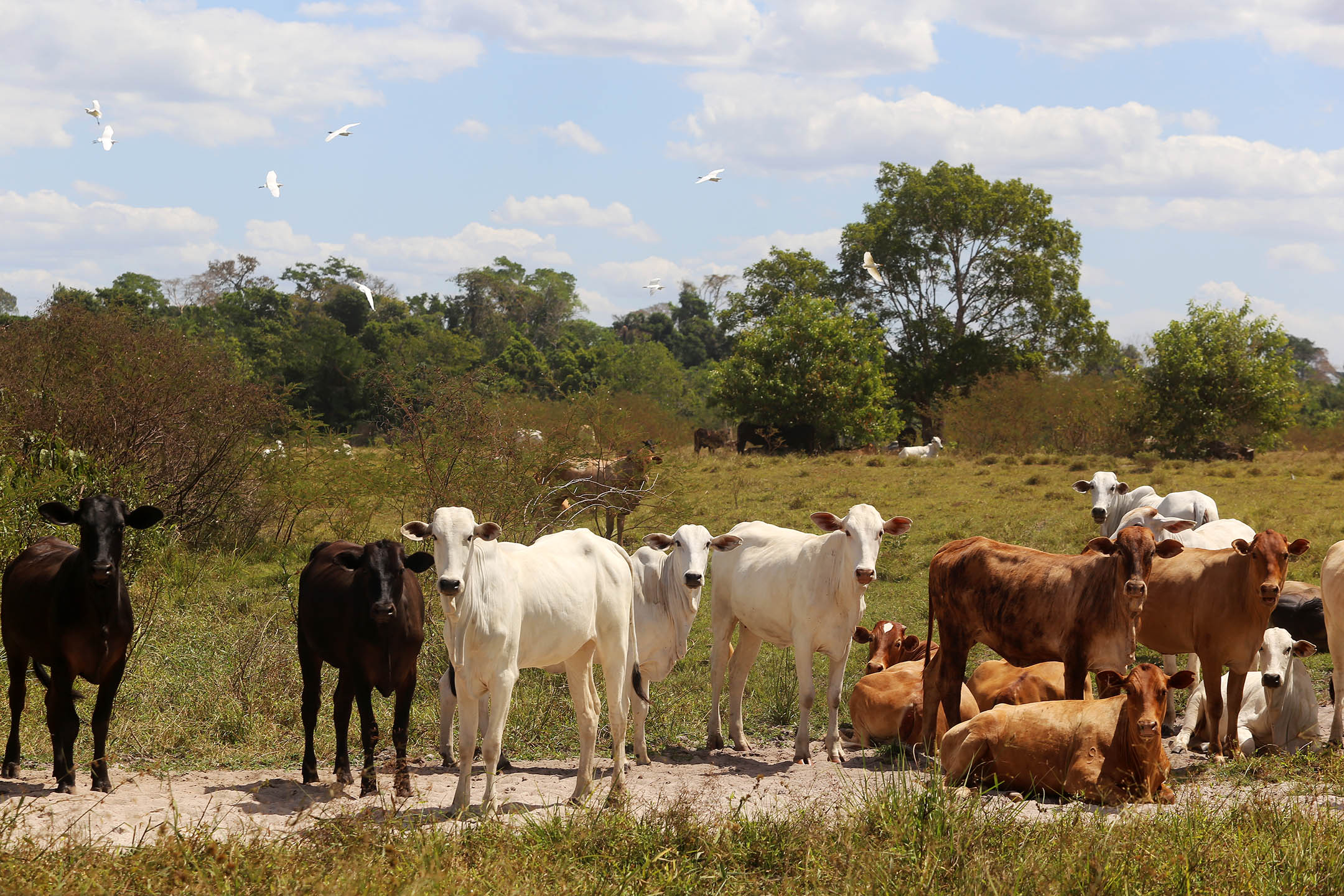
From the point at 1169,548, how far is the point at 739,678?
3234 mm

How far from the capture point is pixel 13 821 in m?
5.05

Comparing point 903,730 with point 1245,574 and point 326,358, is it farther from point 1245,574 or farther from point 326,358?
point 326,358

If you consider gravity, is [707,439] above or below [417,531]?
below

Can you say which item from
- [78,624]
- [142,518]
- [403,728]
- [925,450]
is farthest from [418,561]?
[925,450]

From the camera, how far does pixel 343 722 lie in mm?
7133

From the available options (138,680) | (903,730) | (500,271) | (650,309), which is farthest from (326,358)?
(650,309)

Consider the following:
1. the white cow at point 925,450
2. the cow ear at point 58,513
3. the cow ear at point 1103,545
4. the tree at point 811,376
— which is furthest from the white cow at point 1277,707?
the tree at point 811,376

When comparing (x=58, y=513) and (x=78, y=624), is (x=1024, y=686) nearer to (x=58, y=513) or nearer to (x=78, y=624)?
(x=78, y=624)

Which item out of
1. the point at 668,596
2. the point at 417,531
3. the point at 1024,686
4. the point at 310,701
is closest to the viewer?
the point at 417,531

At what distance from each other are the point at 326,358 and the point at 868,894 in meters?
36.5

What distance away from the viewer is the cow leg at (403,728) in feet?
22.6

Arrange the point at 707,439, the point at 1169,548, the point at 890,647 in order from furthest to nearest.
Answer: the point at 707,439 → the point at 890,647 → the point at 1169,548

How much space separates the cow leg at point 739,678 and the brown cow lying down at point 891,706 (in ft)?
2.73

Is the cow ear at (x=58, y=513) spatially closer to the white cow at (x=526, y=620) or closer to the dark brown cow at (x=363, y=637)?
the dark brown cow at (x=363, y=637)
